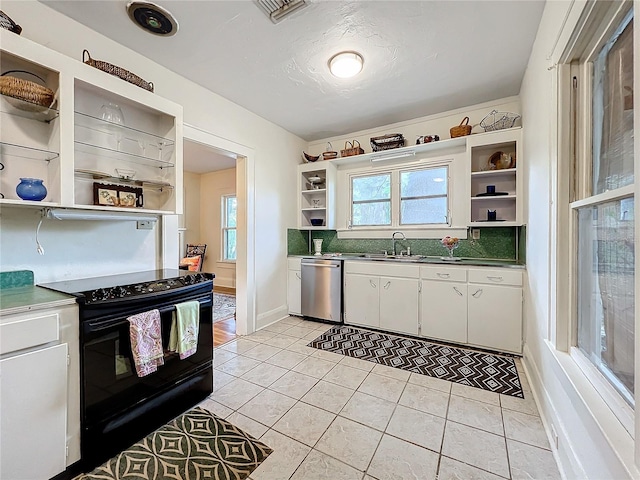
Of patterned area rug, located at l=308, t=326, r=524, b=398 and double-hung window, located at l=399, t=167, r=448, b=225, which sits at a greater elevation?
double-hung window, located at l=399, t=167, r=448, b=225

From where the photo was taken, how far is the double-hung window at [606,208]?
3.07 ft

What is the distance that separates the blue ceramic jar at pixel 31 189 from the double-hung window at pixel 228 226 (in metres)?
4.71

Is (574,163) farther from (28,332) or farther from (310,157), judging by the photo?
(310,157)

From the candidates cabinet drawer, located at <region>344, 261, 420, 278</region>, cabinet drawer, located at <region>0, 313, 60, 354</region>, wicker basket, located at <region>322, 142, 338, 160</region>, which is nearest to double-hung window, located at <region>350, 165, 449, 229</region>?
wicker basket, located at <region>322, 142, 338, 160</region>

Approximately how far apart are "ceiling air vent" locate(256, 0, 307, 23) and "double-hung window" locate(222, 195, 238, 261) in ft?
15.5

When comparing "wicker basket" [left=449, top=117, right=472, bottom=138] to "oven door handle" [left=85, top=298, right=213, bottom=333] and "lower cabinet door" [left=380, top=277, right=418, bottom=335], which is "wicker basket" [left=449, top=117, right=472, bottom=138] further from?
"oven door handle" [left=85, top=298, right=213, bottom=333]

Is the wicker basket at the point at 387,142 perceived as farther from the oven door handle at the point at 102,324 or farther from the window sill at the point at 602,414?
the oven door handle at the point at 102,324

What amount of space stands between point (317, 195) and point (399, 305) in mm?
2163

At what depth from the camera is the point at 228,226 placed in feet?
20.6

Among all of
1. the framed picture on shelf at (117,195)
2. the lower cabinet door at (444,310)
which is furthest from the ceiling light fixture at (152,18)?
the lower cabinet door at (444,310)

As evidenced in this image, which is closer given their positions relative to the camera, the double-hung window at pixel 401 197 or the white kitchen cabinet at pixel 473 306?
the white kitchen cabinet at pixel 473 306

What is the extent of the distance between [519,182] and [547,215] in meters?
1.34

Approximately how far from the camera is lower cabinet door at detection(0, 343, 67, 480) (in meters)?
1.16

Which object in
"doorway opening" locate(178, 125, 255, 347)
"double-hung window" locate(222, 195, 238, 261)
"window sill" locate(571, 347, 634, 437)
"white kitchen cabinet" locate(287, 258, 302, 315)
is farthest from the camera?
"double-hung window" locate(222, 195, 238, 261)
